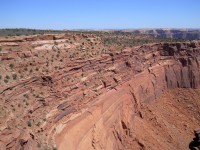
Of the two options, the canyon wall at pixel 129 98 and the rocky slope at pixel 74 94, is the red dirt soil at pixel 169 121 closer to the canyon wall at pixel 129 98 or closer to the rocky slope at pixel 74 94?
the rocky slope at pixel 74 94

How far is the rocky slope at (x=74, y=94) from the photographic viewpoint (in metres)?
20.8

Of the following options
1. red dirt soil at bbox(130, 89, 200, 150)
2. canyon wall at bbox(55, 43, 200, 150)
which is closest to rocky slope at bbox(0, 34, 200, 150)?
canyon wall at bbox(55, 43, 200, 150)

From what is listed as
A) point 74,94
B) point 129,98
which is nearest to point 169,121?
point 129,98

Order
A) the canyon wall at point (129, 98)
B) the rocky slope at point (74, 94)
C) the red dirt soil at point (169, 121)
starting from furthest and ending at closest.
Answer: the red dirt soil at point (169, 121), the canyon wall at point (129, 98), the rocky slope at point (74, 94)

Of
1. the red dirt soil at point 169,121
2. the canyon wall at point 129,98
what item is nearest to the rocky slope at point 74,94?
the canyon wall at point 129,98

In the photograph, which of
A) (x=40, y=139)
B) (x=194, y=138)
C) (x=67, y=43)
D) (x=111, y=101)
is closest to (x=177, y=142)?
(x=194, y=138)

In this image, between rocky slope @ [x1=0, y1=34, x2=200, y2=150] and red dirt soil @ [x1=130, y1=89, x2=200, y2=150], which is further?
red dirt soil @ [x1=130, y1=89, x2=200, y2=150]

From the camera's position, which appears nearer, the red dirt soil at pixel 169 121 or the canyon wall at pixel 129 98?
the canyon wall at pixel 129 98

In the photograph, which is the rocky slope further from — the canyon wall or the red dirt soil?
the red dirt soil

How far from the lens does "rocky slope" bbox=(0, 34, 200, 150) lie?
2080cm

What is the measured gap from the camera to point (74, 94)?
26578 mm

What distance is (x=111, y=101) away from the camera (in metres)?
32.2

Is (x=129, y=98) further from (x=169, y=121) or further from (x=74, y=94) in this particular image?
(x=74, y=94)

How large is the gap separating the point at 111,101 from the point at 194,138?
439 inches
